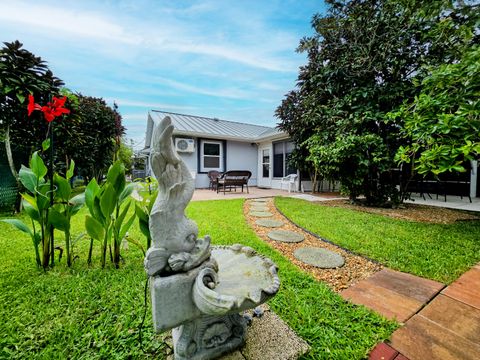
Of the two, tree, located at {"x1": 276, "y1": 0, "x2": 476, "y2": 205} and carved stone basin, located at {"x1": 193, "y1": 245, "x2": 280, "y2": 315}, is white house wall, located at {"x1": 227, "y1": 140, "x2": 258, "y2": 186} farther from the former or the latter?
carved stone basin, located at {"x1": 193, "y1": 245, "x2": 280, "y2": 315}

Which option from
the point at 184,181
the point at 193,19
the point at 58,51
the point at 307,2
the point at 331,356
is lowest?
the point at 331,356

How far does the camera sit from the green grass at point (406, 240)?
93.1 inches

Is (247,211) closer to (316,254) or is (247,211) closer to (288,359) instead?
(316,254)

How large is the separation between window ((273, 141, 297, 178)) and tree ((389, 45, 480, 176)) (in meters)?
6.52

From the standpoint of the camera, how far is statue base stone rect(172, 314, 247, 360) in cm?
113

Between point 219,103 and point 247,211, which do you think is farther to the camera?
point 219,103

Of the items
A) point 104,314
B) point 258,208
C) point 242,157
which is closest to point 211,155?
point 242,157

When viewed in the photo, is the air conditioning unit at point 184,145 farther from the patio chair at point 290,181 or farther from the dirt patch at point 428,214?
the dirt patch at point 428,214

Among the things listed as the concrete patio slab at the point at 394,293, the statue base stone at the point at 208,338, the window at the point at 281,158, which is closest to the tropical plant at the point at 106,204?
the statue base stone at the point at 208,338

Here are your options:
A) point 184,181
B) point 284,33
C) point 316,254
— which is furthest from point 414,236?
point 284,33

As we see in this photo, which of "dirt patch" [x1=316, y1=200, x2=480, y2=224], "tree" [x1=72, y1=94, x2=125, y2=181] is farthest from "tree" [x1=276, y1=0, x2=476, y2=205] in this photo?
"tree" [x1=72, y1=94, x2=125, y2=181]

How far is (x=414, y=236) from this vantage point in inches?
131

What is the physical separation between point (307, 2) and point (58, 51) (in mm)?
7005

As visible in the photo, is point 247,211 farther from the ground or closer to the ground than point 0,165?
closer to the ground
